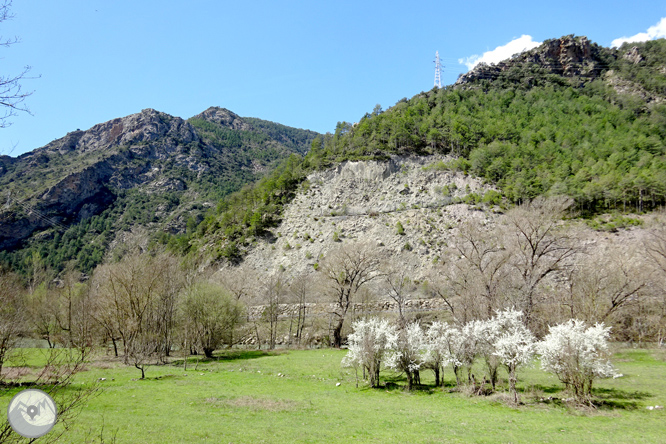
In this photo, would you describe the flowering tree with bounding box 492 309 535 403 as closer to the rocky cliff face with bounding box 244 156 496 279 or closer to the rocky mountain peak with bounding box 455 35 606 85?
the rocky cliff face with bounding box 244 156 496 279

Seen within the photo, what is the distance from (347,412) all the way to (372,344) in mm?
5343

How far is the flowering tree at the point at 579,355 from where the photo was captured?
14758 mm

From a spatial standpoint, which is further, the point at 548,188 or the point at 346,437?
the point at 548,188

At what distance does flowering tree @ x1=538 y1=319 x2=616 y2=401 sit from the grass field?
47.1 inches

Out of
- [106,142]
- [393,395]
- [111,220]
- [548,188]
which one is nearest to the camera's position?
[393,395]

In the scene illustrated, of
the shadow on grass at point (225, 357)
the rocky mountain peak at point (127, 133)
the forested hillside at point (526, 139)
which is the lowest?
the shadow on grass at point (225, 357)

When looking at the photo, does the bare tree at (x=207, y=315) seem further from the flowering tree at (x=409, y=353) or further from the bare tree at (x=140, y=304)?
the flowering tree at (x=409, y=353)

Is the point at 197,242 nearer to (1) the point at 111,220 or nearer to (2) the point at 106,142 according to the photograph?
(1) the point at 111,220

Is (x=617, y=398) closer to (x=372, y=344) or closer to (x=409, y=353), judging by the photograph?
(x=409, y=353)

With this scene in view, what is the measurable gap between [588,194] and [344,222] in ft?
149

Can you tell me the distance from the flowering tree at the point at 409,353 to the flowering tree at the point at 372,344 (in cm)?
51

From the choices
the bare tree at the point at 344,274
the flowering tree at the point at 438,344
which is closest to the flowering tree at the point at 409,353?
the flowering tree at the point at 438,344

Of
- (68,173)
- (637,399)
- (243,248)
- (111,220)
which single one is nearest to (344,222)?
(243,248)

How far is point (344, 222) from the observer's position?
6581 centimetres
